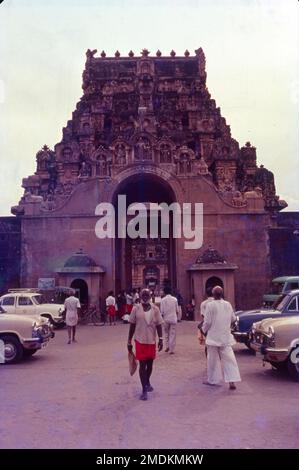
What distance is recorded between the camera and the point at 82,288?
75.7ft

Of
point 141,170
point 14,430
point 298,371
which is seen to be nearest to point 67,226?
point 141,170

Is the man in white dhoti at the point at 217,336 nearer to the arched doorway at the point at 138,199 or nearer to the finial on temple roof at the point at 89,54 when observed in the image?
the arched doorway at the point at 138,199

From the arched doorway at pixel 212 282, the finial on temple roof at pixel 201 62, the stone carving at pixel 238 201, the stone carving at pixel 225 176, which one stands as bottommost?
the arched doorway at pixel 212 282

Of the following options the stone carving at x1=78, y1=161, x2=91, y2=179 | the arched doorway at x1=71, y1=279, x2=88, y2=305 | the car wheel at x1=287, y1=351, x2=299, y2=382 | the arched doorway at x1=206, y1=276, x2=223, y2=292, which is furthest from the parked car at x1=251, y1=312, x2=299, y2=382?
the stone carving at x1=78, y1=161, x2=91, y2=179

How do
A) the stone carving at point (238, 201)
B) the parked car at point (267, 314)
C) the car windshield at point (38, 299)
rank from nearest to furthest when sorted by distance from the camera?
1. the parked car at point (267, 314)
2. the car windshield at point (38, 299)
3. the stone carving at point (238, 201)

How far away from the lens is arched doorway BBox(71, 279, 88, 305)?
22.8m

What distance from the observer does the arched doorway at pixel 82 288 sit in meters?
22.8

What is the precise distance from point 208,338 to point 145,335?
4.37 feet
